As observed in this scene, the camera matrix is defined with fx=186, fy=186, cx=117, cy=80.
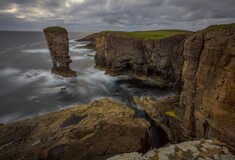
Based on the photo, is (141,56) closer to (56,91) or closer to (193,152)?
(56,91)

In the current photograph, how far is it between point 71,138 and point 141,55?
37182mm

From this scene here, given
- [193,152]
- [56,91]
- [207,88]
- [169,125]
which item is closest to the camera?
[193,152]

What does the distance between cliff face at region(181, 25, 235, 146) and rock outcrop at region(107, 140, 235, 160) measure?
23.7 feet

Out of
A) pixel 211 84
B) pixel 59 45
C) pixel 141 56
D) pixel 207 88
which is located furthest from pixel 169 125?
pixel 59 45

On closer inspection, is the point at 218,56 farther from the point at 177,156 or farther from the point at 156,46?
the point at 156,46

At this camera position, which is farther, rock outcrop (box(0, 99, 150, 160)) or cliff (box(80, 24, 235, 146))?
rock outcrop (box(0, 99, 150, 160))

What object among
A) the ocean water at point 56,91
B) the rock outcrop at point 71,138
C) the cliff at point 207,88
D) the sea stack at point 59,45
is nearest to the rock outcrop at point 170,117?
the cliff at point 207,88

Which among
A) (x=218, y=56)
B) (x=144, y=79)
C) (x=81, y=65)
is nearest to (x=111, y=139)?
(x=218, y=56)

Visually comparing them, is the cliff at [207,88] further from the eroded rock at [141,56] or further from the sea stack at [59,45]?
the sea stack at [59,45]

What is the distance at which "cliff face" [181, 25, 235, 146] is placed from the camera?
1686cm

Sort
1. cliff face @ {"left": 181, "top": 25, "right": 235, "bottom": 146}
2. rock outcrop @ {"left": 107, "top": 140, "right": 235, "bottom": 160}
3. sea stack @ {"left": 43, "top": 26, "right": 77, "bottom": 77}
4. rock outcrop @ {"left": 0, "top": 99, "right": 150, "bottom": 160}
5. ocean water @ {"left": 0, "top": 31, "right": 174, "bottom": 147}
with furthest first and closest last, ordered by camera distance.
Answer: sea stack @ {"left": 43, "top": 26, "right": 77, "bottom": 77} → ocean water @ {"left": 0, "top": 31, "right": 174, "bottom": 147} → rock outcrop @ {"left": 0, "top": 99, "right": 150, "bottom": 160} → cliff face @ {"left": 181, "top": 25, "right": 235, "bottom": 146} → rock outcrop @ {"left": 107, "top": 140, "right": 235, "bottom": 160}

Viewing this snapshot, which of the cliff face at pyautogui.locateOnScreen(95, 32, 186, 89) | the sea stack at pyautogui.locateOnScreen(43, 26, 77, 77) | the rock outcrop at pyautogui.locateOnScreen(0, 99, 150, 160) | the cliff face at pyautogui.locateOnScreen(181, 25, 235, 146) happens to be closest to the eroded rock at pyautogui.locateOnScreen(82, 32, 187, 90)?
the cliff face at pyautogui.locateOnScreen(95, 32, 186, 89)

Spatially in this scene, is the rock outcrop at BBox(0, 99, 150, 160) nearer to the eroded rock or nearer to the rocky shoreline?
the rocky shoreline

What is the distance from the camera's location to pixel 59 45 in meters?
54.7
